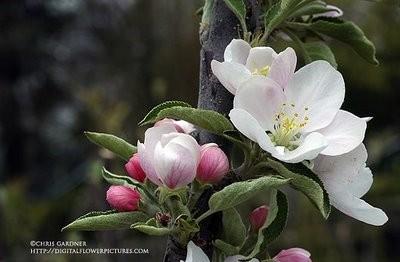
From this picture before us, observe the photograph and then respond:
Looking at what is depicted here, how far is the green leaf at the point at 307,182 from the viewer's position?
1.78 ft

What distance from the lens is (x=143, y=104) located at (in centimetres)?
336

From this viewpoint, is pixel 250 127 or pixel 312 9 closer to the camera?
pixel 250 127

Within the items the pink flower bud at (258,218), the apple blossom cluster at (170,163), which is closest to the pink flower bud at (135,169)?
the apple blossom cluster at (170,163)

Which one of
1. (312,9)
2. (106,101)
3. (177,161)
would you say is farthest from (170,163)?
(106,101)

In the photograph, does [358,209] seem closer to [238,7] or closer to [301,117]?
[301,117]

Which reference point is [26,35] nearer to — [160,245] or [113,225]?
[160,245]

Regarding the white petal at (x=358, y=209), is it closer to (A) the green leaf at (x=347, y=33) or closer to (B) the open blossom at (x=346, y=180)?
(B) the open blossom at (x=346, y=180)

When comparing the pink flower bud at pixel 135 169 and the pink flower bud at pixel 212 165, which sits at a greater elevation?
the pink flower bud at pixel 212 165

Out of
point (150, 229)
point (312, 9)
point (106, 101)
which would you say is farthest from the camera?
point (106, 101)

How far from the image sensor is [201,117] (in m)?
0.58

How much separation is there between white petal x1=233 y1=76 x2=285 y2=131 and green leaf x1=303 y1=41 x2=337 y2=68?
0.47 feet

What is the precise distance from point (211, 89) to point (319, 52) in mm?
155

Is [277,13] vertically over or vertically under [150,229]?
over

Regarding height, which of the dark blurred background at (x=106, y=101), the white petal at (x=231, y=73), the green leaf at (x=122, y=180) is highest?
the white petal at (x=231, y=73)
